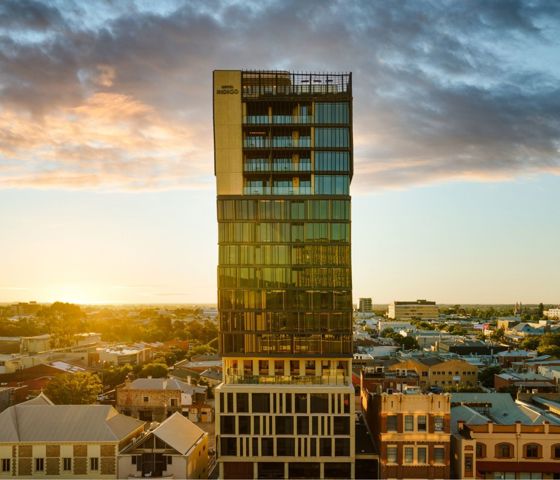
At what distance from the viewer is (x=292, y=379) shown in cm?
7131

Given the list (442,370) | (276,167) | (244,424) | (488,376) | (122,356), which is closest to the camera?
(244,424)

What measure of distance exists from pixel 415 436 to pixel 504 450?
400 inches

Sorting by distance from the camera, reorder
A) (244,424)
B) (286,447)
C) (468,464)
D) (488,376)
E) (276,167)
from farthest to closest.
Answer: (488,376)
(276,167)
(244,424)
(286,447)
(468,464)

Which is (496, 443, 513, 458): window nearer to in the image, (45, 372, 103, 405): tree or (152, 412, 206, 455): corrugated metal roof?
(152, 412, 206, 455): corrugated metal roof

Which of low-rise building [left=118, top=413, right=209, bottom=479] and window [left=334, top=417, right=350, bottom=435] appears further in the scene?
window [left=334, top=417, right=350, bottom=435]

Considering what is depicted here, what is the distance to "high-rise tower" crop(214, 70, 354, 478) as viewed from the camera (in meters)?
69.9

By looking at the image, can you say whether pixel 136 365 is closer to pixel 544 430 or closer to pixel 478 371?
pixel 478 371

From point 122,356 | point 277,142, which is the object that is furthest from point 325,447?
point 122,356

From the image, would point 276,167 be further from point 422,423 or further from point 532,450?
point 532,450

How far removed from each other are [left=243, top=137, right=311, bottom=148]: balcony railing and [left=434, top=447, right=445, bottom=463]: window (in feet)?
133

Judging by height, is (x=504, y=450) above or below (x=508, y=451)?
above

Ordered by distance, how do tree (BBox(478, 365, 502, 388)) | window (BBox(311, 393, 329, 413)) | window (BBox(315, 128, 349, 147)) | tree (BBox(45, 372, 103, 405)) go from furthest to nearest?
tree (BBox(478, 365, 502, 388)) < tree (BBox(45, 372, 103, 405)) < window (BBox(315, 128, 349, 147)) < window (BBox(311, 393, 329, 413))

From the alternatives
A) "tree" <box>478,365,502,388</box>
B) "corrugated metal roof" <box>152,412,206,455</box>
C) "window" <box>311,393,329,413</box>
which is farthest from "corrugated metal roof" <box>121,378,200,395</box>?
"tree" <box>478,365,502,388</box>

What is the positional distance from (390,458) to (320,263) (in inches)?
971
